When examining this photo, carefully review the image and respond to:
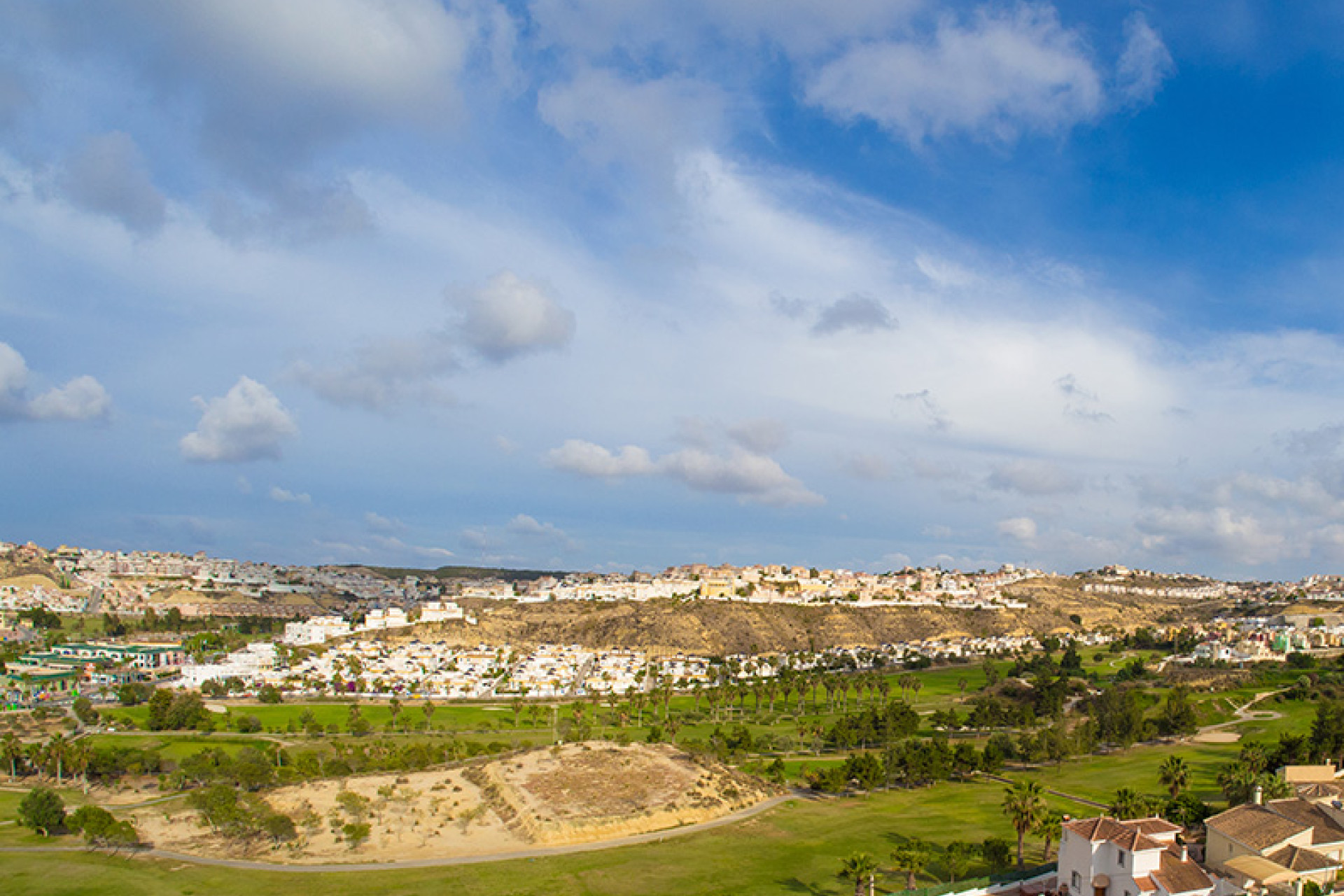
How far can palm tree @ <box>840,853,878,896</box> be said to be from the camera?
127 ft

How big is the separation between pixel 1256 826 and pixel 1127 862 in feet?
22.7

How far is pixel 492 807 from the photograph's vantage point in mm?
53781

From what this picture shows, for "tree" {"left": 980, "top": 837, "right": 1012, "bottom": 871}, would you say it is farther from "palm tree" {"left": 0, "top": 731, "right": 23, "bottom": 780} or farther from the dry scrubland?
"palm tree" {"left": 0, "top": 731, "right": 23, "bottom": 780}

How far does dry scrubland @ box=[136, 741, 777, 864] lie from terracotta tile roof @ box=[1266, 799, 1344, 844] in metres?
29.8

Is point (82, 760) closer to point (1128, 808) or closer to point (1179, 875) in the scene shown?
point (1128, 808)

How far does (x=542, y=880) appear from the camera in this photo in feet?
141

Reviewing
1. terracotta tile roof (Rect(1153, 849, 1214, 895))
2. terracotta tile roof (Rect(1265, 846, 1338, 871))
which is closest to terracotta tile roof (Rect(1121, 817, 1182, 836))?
terracotta tile roof (Rect(1153, 849, 1214, 895))

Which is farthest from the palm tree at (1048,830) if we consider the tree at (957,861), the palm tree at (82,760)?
the palm tree at (82,760)

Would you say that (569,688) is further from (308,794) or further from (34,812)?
(34,812)

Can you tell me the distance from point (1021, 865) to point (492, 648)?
351 feet

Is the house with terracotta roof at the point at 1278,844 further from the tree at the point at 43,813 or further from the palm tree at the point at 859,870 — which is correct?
the tree at the point at 43,813

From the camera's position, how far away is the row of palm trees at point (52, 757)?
2501 inches

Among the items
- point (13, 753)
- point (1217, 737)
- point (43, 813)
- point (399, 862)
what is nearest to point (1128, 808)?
point (399, 862)

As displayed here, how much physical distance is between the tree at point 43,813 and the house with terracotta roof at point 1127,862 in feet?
175
